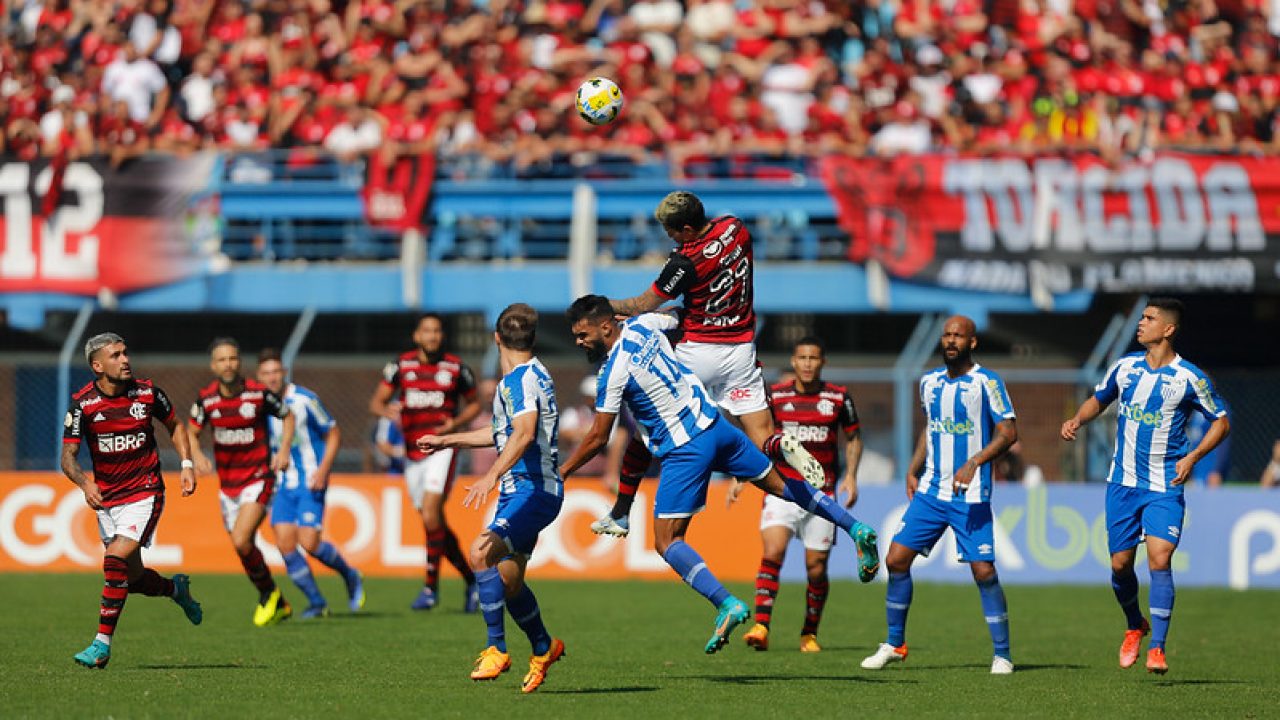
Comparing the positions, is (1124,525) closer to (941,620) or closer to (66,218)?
(941,620)

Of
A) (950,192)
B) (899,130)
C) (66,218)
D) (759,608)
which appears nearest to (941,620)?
(759,608)

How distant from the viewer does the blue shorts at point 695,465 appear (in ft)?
36.4

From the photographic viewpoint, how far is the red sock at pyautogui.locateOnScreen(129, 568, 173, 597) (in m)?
12.4

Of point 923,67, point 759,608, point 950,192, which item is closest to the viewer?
point 759,608

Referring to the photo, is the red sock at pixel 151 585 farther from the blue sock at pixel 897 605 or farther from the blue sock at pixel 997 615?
the blue sock at pixel 997 615

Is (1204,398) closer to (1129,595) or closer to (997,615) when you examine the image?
(1129,595)

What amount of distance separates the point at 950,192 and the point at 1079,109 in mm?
2419

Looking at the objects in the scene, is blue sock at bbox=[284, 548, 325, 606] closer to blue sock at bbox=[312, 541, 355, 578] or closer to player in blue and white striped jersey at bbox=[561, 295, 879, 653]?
blue sock at bbox=[312, 541, 355, 578]

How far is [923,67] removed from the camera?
24391 mm

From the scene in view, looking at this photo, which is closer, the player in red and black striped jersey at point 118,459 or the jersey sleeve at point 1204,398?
the player in red and black striped jersey at point 118,459

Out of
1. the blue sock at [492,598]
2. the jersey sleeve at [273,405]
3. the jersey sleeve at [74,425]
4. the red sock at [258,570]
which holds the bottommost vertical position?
the red sock at [258,570]

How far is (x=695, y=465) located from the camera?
11.1 m

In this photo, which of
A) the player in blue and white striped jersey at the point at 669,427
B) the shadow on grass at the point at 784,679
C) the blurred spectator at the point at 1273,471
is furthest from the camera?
the blurred spectator at the point at 1273,471

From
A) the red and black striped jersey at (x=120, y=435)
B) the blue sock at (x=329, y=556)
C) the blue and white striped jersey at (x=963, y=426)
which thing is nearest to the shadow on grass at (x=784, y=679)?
the blue and white striped jersey at (x=963, y=426)
